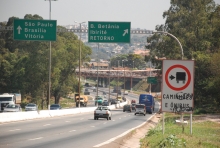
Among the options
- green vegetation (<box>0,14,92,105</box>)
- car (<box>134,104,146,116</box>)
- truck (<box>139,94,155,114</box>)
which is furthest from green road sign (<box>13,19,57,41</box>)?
green vegetation (<box>0,14,92,105</box>)

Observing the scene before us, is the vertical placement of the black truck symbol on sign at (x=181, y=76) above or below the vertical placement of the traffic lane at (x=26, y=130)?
above

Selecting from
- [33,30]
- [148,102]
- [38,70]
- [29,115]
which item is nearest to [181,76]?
[33,30]

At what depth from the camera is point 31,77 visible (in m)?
103

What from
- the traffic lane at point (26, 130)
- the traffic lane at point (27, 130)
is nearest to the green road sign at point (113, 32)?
the traffic lane at point (27, 130)

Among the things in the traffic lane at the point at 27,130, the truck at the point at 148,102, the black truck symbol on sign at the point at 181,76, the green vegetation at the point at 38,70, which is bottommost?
the traffic lane at the point at 27,130

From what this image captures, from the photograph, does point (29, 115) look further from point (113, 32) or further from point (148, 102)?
point (148, 102)

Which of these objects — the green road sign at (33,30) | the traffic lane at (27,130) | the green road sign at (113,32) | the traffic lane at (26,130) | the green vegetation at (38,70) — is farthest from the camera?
the green vegetation at (38,70)

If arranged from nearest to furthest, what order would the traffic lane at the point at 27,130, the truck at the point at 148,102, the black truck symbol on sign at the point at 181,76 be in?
the black truck symbol on sign at the point at 181,76 → the traffic lane at the point at 27,130 → the truck at the point at 148,102

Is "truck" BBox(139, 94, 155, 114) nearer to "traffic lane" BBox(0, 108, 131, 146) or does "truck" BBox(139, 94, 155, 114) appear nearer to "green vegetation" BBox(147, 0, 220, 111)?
"green vegetation" BBox(147, 0, 220, 111)

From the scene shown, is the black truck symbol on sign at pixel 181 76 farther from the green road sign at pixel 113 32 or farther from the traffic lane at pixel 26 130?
the green road sign at pixel 113 32

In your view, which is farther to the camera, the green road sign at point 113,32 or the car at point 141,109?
the car at point 141,109

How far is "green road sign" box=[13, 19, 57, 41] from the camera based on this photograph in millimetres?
48031

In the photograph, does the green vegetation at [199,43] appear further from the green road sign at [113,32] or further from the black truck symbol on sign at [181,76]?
the black truck symbol on sign at [181,76]

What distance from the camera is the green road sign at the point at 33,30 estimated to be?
158ft
